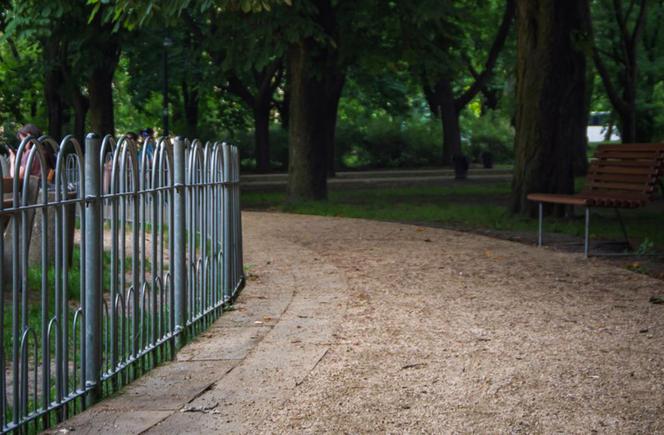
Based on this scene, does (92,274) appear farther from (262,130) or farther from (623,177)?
(262,130)

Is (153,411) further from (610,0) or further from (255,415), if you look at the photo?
(610,0)

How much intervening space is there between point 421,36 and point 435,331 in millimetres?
16553

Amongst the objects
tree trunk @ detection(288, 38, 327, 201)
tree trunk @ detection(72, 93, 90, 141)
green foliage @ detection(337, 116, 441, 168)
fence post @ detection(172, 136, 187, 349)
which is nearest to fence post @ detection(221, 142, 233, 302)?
fence post @ detection(172, 136, 187, 349)

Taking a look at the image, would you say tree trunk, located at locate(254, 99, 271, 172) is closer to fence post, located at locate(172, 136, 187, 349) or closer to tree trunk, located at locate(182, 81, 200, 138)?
tree trunk, located at locate(182, 81, 200, 138)

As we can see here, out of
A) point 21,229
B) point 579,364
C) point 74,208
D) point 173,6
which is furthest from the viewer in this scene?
point 173,6

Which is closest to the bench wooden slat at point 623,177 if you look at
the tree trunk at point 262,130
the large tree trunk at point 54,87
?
the large tree trunk at point 54,87

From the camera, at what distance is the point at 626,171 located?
14211 mm

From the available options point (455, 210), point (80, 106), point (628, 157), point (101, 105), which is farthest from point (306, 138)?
point (80, 106)

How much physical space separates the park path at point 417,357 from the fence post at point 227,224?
24 centimetres

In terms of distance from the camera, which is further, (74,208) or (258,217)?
(258,217)

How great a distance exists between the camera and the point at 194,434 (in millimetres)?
5480

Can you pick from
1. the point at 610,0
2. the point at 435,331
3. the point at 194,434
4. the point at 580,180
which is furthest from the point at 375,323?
the point at 610,0

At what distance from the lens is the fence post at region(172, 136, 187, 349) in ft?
26.7

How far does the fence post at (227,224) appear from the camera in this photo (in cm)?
971
